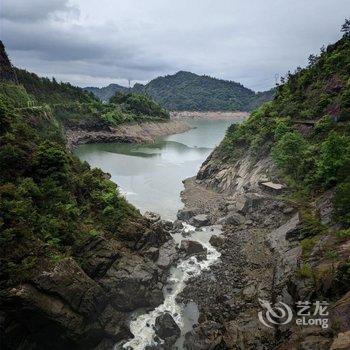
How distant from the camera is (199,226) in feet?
142

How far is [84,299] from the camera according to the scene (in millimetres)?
23594

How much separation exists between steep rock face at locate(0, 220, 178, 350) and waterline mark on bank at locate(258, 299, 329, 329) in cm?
832

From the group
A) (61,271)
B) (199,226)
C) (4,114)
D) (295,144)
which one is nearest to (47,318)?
(61,271)

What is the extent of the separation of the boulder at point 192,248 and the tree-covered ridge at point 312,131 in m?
12.9

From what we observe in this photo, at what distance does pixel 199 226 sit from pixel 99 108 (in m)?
99.9

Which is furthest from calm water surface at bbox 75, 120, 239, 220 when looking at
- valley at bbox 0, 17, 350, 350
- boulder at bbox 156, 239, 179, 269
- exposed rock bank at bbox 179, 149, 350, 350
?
boulder at bbox 156, 239, 179, 269

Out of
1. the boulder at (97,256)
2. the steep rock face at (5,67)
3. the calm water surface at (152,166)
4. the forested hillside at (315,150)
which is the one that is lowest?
the calm water surface at (152,166)

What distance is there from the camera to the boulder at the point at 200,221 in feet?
143

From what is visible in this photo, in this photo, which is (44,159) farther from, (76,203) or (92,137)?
(92,137)

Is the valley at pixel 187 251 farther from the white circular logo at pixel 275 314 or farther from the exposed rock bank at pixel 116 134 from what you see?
the exposed rock bank at pixel 116 134

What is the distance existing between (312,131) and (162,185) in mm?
26327

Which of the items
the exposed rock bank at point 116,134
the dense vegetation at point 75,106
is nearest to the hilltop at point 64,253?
the exposed rock bank at point 116,134

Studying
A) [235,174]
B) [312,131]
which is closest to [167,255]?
[235,174]

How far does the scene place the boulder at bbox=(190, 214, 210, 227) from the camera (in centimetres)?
4362
